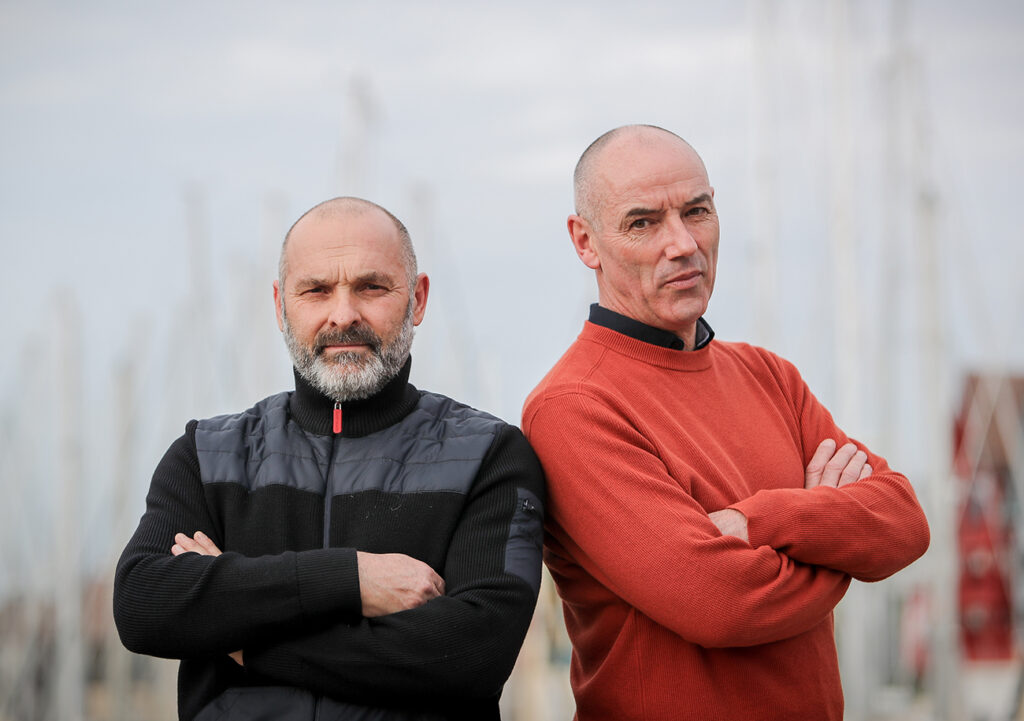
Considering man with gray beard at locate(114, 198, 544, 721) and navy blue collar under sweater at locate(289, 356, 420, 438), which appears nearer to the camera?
man with gray beard at locate(114, 198, 544, 721)

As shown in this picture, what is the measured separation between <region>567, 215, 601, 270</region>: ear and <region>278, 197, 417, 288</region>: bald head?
1.94ft

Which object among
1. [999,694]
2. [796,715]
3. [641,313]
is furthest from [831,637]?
[999,694]

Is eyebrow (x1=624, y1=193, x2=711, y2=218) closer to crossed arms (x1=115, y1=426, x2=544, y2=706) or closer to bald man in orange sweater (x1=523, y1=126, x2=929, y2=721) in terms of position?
bald man in orange sweater (x1=523, y1=126, x2=929, y2=721)

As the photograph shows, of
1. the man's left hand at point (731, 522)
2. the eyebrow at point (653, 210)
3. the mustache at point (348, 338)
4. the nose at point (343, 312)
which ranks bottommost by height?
the man's left hand at point (731, 522)

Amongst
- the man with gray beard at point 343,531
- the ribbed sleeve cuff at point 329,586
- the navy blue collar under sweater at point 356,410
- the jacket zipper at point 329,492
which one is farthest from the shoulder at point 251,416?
the ribbed sleeve cuff at point 329,586

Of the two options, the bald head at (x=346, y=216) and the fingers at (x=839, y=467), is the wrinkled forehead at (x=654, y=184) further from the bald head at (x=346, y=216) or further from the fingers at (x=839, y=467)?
the fingers at (x=839, y=467)

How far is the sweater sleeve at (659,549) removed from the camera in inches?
115

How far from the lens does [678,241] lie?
338 cm

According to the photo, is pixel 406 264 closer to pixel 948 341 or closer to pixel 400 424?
pixel 400 424

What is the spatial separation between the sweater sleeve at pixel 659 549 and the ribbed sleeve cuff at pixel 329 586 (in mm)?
691

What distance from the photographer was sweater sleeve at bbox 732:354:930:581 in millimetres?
3043

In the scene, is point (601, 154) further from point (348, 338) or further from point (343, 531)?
point (343, 531)

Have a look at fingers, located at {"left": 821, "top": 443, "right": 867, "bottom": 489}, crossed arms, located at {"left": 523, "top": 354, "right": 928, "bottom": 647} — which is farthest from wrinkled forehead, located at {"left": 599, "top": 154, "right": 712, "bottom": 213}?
fingers, located at {"left": 821, "top": 443, "right": 867, "bottom": 489}

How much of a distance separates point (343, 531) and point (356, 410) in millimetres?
404
